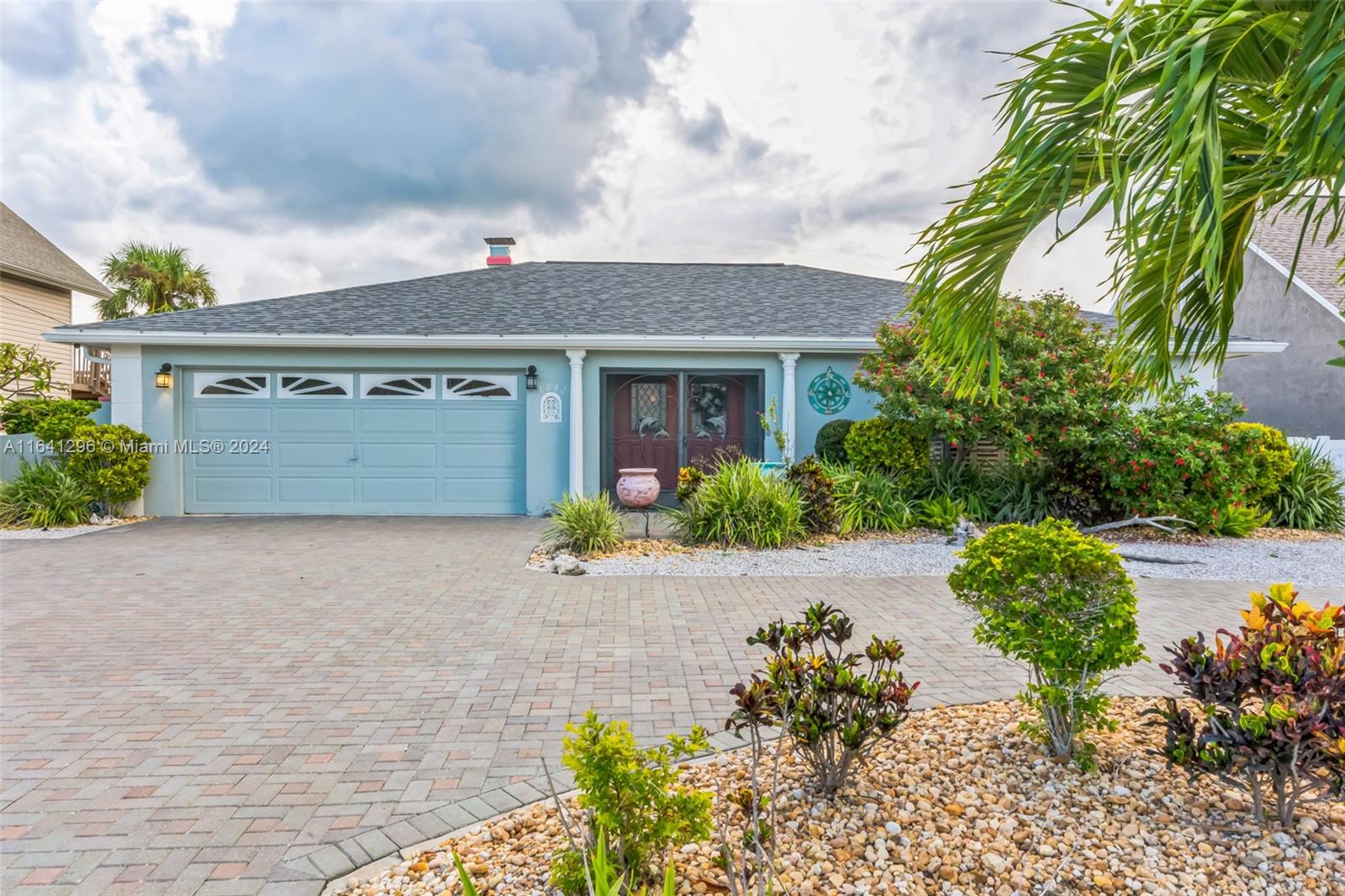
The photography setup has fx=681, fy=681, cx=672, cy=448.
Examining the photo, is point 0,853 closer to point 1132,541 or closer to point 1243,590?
point 1243,590

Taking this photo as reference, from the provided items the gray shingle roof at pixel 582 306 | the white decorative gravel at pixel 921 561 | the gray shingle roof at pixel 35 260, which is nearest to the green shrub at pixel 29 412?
the gray shingle roof at pixel 582 306

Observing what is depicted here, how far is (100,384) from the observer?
62.0ft

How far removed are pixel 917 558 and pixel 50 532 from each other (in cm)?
1135

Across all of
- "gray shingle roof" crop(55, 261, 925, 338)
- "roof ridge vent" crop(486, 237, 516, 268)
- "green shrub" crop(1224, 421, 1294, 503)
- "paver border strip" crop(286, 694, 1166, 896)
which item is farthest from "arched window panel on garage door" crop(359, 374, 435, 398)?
"green shrub" crop(1224, 421, 1294, 503)

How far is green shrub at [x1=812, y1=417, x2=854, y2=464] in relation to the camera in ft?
34.1

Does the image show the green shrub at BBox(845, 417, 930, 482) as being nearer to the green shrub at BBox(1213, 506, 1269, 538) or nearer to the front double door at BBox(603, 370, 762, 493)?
the front double door at BBox(603, 370, 762, 493)

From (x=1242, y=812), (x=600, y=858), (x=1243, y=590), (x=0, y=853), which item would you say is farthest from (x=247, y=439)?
(x=1243, y=590)

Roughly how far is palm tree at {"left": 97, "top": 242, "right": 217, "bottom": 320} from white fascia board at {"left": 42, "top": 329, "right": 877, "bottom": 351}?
455 inches

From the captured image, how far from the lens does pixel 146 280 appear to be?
20016 mm

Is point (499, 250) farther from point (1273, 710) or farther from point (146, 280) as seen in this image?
point (1273, 710)

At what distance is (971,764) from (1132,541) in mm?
7617

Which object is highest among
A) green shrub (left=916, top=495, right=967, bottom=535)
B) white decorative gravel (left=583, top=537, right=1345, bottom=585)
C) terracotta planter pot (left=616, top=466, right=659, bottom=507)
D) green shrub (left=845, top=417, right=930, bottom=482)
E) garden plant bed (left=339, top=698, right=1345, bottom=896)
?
green shrub (left=845, top=417, right=930, bottom=482)

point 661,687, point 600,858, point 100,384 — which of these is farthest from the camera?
point 100,384

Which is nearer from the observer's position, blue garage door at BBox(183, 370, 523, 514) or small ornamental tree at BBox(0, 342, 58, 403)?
blue garage door at BBox(183, 370, 523, 514)
